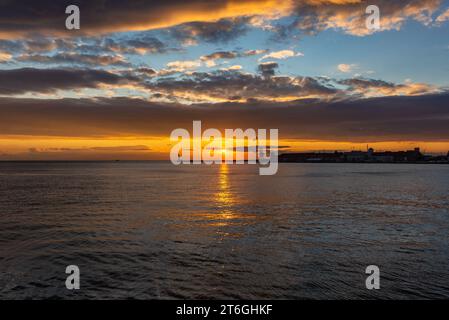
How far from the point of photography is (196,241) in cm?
2578

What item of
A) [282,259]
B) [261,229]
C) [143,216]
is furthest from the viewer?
[143,216]

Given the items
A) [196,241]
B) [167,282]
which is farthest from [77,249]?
[167,282]

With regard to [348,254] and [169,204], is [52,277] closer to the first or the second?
[348,254]

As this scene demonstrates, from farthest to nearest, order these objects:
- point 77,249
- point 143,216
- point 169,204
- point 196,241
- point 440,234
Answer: point 169,204
point 143,216
point 440,234
point 196,241
point 77,249

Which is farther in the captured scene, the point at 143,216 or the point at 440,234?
the point at 143,216

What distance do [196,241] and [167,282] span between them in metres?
8.70
